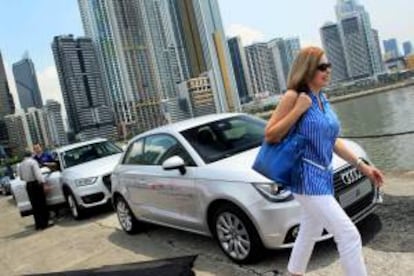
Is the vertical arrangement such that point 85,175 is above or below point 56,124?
below

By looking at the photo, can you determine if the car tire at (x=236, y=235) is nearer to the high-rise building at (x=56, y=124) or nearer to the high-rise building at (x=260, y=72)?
the high-rise building at (x=56, y=124)

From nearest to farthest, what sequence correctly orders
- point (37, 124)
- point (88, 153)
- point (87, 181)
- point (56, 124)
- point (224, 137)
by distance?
point (224, 137) → point (87, 181) → point (88, 153) → point (37, 124) → point (56, 124)

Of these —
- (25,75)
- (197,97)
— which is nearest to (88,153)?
(25,75)

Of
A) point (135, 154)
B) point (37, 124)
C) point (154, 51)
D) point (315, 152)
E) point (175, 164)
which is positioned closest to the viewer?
point (315, 152)

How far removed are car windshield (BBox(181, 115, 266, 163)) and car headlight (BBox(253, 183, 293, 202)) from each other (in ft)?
3.41

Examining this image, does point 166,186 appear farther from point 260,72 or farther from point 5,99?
point 260,72

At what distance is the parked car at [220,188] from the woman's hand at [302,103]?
1886 millimetres

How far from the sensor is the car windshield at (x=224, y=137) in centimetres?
659

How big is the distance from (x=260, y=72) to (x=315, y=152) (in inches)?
7608

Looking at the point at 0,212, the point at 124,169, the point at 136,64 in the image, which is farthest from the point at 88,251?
the point at 136,64

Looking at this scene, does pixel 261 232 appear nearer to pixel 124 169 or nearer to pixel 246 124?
pixel 246 124

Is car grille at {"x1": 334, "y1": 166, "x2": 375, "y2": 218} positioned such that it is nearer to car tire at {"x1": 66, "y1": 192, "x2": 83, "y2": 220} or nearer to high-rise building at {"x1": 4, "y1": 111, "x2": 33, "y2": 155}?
car tire at {"x1": 66, "y1": 192, "x2": 83, "y2": 220}

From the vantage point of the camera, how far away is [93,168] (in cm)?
1171

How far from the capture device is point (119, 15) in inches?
5310
